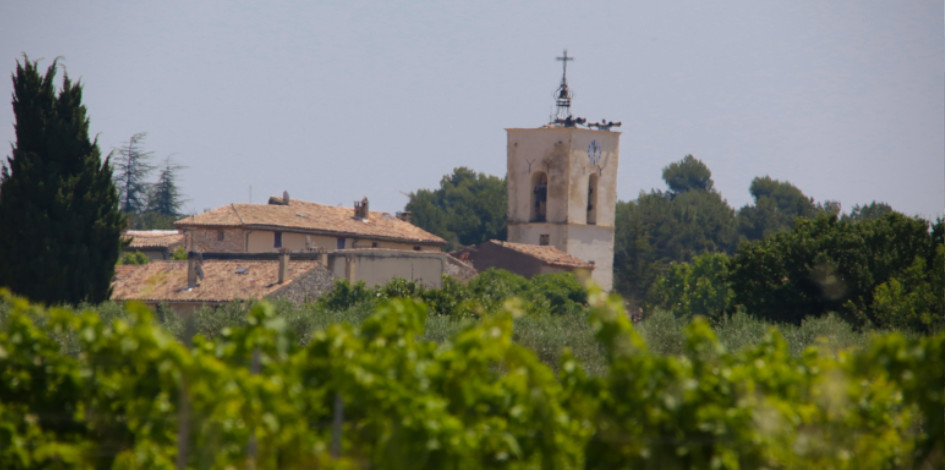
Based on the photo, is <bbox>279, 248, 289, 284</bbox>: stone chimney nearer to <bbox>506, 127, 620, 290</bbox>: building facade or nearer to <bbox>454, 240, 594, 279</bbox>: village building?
<bbox>454, 240, 594, 279</bbox>: village building

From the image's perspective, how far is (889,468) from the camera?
18.2 feet

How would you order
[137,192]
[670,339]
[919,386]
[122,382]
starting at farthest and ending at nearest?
[137,192] → [670,339] → [122,382] → [919,386]

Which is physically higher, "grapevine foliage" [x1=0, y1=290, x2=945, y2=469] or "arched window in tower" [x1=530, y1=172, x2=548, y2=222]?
"arched window in tower" [x1=530, y1=172, x2=548, y2=222]

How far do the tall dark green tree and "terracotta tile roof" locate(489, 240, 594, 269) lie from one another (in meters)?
29.3

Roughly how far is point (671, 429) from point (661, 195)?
10405 centimetres

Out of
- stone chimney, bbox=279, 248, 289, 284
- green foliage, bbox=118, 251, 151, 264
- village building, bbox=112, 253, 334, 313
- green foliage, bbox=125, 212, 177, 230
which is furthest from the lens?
green foliage, bbox=125, 212, 177, 230

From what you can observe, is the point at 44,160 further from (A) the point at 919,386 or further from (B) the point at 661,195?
(B) the point at 661,195

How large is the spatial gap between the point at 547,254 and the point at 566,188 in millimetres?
5028

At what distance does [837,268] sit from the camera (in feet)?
92.5

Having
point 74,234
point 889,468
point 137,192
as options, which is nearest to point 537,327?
point 74,234

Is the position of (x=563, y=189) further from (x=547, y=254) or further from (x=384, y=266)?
(x=384, y=266)

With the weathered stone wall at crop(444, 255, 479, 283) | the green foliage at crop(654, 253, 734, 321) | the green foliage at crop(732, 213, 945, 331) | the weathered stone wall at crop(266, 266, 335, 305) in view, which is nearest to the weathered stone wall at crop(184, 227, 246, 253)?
the weathered stone wall at crop(444, 255, 479, 283)

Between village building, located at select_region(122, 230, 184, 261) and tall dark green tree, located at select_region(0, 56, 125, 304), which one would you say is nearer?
tall dark green tree, located at select_region(0, 56, 125, 304)

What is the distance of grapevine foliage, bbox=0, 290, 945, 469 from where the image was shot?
5.12m
